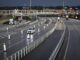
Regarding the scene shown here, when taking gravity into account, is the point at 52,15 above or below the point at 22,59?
below

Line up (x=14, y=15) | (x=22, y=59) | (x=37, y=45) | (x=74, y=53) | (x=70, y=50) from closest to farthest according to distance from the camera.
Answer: (x=22, y=59), (x=74, y=53), (x=70, y=50), (x=37, y=45), (x=14, y=15)

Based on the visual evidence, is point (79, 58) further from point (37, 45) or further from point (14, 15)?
point (14, 15)

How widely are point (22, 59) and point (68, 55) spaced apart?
6.50 m

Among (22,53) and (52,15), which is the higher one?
(22,53)

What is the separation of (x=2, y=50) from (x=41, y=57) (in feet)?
20.7

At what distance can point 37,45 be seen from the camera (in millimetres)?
44562

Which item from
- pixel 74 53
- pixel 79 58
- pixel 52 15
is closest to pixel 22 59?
pixel 79 58

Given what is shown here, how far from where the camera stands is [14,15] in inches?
5940

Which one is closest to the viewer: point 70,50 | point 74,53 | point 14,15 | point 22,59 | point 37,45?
point 22,59

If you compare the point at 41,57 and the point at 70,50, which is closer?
the point at 41,57

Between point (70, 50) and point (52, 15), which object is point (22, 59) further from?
point (52, 15)

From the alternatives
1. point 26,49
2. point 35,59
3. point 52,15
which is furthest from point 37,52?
point 52,15

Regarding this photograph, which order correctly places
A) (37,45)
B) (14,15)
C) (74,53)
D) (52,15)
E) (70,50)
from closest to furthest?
(74,53)
(70,50)
(37,45)
(14,15)
(52,15)

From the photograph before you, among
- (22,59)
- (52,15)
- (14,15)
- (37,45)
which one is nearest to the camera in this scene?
(22,59)
